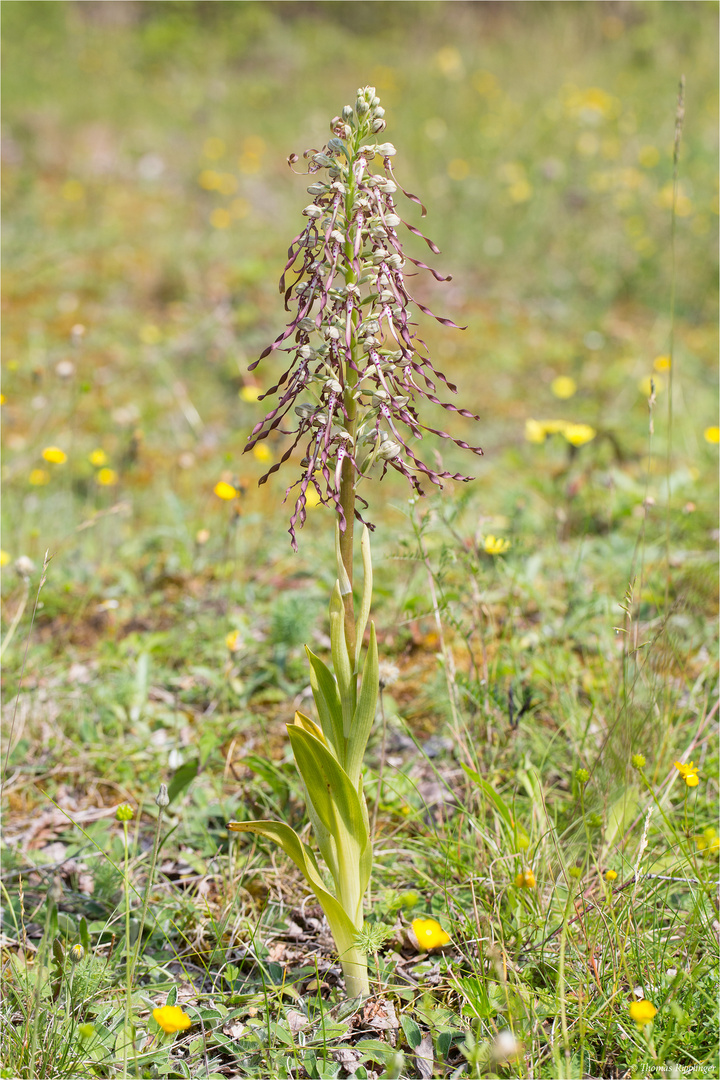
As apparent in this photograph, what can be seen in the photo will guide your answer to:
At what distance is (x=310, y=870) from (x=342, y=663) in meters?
0.51

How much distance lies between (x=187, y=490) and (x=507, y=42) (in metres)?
11.1

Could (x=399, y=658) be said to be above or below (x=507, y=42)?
below

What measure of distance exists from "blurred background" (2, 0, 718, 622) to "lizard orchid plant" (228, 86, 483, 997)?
535 mm

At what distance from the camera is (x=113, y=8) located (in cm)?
1356

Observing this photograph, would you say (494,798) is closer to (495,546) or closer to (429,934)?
(429,934)

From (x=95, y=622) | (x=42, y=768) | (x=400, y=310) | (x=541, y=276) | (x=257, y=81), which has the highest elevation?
(x=257, y=81)

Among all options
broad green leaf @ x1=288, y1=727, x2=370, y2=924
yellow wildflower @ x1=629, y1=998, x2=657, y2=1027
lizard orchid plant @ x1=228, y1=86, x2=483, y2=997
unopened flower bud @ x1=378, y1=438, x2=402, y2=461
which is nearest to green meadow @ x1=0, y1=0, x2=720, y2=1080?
yellow wildflower @ x1=629, y1=998, x2=657, y2=1027

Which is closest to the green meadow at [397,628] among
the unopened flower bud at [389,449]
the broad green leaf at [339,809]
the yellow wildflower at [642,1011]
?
the yellow wildflower at [642,1011]

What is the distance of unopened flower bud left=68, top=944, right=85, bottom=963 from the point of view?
1728 mm

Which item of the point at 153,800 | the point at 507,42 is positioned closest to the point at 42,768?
the point at 153,800

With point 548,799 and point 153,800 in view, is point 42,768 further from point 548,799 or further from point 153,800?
point 548,799

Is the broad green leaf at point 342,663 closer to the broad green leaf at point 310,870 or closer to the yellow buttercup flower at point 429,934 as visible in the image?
the broad green leaf at point 310,870

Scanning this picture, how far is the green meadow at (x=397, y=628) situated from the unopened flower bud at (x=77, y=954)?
17 millimetres

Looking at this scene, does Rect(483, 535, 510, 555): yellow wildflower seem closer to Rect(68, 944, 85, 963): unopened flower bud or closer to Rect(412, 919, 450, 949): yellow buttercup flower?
Rect(412, 919, 450, 949): yellow buttercup flower
